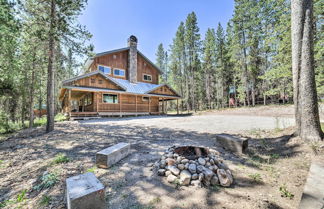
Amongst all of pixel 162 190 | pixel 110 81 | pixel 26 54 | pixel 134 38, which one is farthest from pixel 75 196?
pixel 134 38

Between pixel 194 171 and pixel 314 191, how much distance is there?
153 cm

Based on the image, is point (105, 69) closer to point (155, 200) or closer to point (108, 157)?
point (108, 157)

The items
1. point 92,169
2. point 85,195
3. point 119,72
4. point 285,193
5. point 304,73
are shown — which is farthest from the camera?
point 119,72

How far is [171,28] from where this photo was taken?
26.8 metres

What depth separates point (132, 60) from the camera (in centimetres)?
1777

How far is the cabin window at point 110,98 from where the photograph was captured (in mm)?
14445

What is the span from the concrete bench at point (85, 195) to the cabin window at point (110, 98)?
13.6 m

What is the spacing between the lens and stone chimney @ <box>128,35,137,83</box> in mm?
17578

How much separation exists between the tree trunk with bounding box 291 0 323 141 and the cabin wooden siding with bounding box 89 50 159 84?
54.0ft

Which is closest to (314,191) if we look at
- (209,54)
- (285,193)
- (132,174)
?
(285,193)

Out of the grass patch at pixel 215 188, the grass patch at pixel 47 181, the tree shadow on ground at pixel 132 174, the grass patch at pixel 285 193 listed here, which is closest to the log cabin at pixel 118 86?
the tree shadow on ground at pixel 132 174

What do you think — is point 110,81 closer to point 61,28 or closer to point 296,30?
point 61,28

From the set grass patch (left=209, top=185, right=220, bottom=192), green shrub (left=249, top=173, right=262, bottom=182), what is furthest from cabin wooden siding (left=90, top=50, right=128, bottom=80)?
green shrub (left=249, top=173, right=262, bottom=182)

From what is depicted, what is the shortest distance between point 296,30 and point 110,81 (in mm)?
13931
